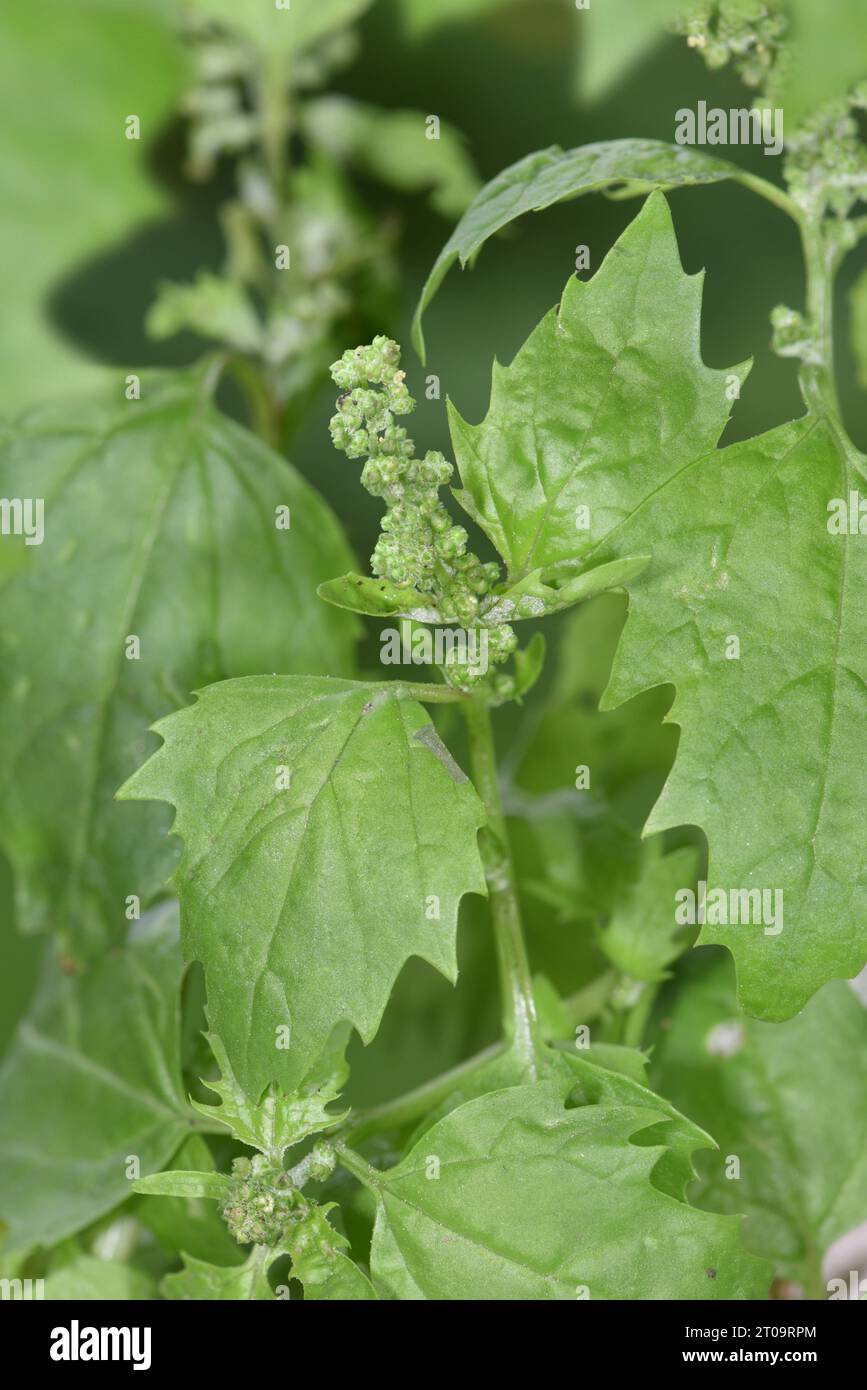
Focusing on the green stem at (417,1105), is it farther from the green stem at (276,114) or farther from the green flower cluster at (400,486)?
the green stem at (276,114)

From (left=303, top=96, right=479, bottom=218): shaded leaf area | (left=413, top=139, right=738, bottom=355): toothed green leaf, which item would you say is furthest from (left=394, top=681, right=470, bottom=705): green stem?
(left=303, top=96, right=479, bottom=218): shaded leaf area

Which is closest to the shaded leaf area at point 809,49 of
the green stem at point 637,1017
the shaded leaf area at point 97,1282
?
the green stem at point 637,1017

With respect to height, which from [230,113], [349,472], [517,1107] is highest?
[230,113]

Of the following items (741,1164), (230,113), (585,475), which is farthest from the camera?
(230,113)

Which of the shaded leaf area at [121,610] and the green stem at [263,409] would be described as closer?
the shaded leaf area at [121,610]

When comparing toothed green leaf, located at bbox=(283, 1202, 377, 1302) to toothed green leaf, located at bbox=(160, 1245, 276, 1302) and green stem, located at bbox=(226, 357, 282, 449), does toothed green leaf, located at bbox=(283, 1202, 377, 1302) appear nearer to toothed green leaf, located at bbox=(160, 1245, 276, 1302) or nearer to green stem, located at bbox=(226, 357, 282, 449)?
toothed green leaf, located at bbox=(160, 1245, 276, 1302)

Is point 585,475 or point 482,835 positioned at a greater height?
point 585,475

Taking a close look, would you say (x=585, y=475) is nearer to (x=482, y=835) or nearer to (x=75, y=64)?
(x=482, y=835)

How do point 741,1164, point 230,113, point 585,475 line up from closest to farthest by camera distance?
point 585,475
point 741,1164
point 230,113
